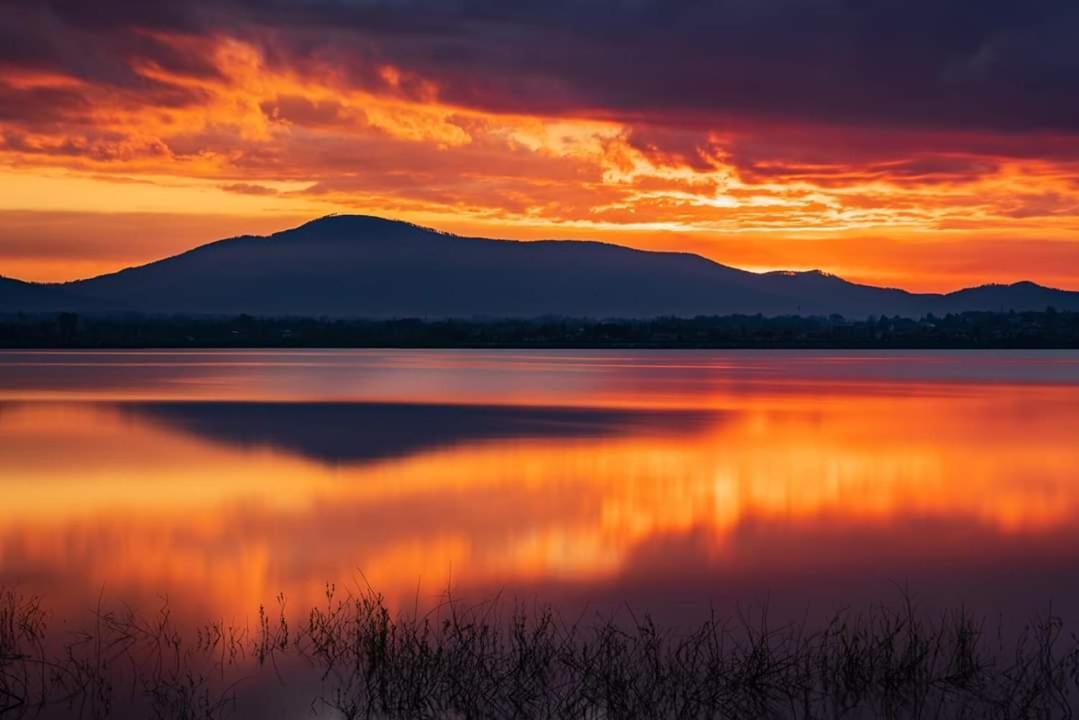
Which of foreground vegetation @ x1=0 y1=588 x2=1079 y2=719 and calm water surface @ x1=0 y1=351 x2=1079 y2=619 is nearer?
foreground vegetation @ x1=0 y1=588 x2=1079 y2=719

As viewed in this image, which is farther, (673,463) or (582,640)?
(673,463)

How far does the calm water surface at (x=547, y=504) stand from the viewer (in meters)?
12.9

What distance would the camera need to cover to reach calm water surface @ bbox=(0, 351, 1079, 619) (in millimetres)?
12852

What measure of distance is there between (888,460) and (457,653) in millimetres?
18581

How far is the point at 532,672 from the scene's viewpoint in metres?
8.90

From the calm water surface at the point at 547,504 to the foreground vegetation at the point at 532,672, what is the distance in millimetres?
1338

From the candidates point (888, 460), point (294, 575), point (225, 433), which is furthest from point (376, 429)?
point (294, 575)

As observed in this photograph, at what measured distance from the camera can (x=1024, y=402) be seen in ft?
145

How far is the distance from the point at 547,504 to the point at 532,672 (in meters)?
10.2

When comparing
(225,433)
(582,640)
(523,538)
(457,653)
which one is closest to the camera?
(457,653)

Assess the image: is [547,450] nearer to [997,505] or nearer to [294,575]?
[997,505]

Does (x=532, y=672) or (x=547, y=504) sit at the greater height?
(x=532, y=672)

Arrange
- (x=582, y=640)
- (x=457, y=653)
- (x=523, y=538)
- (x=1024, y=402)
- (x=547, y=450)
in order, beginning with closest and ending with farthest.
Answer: (x=457, y=653) < (x=582, y=640) < (x=523, y=538) < (x=547, y=450) < (x=1024, y=402)

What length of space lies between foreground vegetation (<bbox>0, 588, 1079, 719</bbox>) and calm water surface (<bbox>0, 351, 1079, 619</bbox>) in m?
1.34
